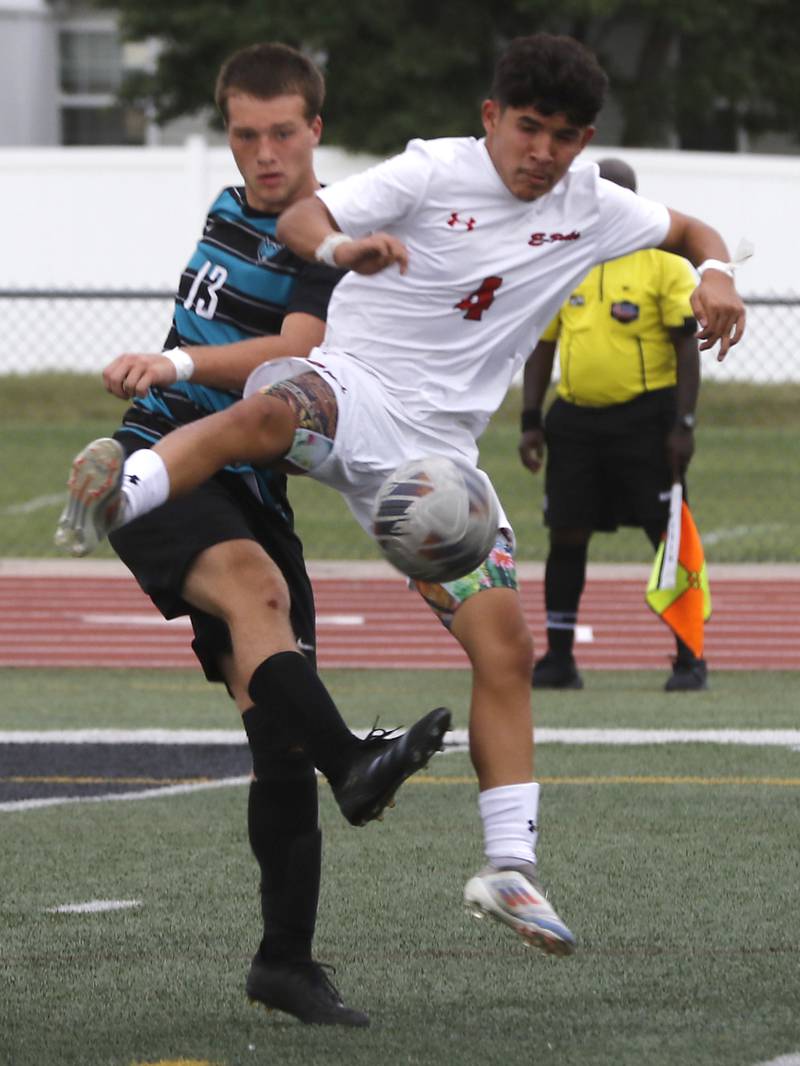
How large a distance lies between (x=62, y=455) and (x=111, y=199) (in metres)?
8.81

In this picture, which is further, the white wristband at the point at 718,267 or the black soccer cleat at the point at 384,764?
the white wristband at the point at 718,267

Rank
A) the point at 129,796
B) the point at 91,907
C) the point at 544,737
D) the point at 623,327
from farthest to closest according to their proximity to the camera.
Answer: the point at 623,327, the point at 544,737, the point at 129,796, the point at 91,907

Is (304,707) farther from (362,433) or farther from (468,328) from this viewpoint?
(468,328)

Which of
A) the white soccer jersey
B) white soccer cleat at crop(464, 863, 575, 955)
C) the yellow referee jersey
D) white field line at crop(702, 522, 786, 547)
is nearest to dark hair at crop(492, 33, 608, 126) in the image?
the white soccer jersey

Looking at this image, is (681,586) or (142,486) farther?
(681,586)

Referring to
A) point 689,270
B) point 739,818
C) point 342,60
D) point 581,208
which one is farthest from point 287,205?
point 342,60

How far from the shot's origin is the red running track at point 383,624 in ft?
35.4

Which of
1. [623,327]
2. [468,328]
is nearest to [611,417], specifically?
[623,327]

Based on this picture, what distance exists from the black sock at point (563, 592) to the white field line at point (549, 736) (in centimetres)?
134

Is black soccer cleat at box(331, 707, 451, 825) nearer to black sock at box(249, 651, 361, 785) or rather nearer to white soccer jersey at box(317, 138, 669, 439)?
black sock at box(249, 651, 361, 785)

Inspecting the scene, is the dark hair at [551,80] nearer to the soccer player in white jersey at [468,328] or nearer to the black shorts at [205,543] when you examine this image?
the soccer player in white jersey at [468,328]

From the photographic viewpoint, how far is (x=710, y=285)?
15.3 feet

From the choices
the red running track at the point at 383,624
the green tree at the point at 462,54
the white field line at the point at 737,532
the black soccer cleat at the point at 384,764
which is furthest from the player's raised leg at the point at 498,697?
the green tree at the point at 462,54

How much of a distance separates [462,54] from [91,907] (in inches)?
987
